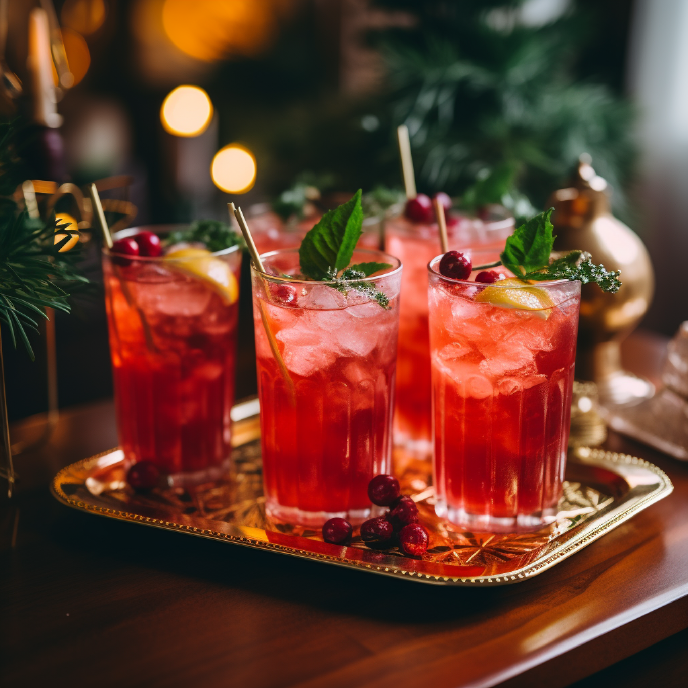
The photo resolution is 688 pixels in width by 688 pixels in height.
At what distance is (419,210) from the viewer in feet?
4.79

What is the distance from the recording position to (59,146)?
1.52m

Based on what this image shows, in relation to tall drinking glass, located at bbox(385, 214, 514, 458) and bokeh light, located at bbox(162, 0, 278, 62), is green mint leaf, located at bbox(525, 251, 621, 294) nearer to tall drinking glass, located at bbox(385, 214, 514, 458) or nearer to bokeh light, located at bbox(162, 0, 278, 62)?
tall drinking glass, located at bbox(385, 214, 514, 458)

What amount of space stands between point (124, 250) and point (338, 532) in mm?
580

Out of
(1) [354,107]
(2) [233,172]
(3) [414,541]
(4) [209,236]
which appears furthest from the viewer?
(2) [233,172]

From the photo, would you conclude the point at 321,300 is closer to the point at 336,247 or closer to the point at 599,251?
the point at 336,247

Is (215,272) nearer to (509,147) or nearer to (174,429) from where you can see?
(174,429)

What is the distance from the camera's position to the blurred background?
212 centimetres

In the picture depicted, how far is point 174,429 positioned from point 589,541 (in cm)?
73

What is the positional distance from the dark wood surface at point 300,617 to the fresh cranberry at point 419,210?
67 cm

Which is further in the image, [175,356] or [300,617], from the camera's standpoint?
[175,356]

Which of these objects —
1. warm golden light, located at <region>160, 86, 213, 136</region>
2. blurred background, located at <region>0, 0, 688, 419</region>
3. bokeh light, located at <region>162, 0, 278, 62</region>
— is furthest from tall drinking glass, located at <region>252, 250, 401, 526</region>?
warm golden light, located at <region>160, 86, 213, 136</region>

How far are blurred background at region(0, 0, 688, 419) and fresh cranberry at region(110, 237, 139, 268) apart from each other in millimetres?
206

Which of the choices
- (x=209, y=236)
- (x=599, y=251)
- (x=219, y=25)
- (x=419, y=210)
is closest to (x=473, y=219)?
(x=419, y=210)

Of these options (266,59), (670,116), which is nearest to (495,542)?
(266,59)
